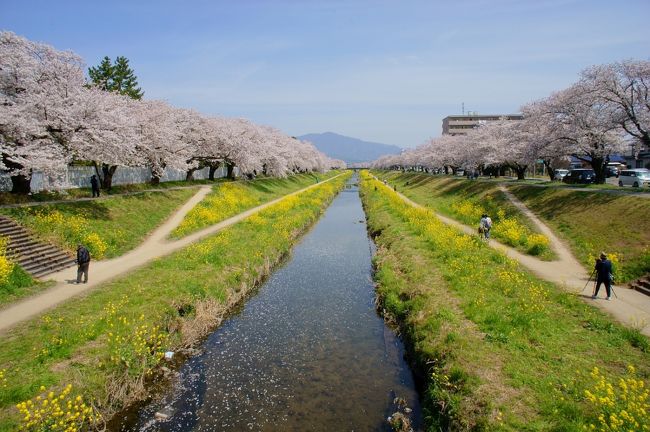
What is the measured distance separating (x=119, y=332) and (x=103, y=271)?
728 cm

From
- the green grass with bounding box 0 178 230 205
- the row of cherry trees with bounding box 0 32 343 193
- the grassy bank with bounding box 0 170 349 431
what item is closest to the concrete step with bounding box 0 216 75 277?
the grassy bank with bounding box 0 170 349 431

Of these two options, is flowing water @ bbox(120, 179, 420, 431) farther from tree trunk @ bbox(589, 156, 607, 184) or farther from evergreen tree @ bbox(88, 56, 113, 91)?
evergreen tree @ bbox(88, 56, 113, 91)

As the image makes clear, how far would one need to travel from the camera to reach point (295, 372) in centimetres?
1203

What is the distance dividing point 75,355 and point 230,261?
10019 millimetres

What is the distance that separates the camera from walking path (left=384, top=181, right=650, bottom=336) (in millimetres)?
12656

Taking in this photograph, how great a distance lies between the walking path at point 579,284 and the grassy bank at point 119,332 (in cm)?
1449

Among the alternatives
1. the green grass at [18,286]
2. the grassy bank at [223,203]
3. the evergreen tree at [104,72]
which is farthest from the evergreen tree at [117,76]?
the green grass at [18,286]

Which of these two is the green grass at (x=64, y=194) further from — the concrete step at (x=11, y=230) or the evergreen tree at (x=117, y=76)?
the evergreen tree at (x=117, y=76)

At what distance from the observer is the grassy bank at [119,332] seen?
30.2ft

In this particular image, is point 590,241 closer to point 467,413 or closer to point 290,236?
point 467,413

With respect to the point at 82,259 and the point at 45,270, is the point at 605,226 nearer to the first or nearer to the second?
the point at 82,259

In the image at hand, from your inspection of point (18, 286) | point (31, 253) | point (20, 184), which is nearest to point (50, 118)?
point (20, 184)

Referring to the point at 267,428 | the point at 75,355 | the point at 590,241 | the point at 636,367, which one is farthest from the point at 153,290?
the point at 590,241

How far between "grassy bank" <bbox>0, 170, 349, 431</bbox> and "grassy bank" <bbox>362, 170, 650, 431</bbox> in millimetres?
7796
